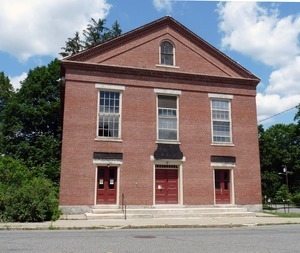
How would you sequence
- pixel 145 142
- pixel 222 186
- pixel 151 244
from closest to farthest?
pixel 151 244
pixel 145 142
pixel 222 186

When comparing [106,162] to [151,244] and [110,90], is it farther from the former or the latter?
[151,244]

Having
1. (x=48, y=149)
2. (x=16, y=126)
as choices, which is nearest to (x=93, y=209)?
(x=48, y=149)

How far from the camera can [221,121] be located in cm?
2512

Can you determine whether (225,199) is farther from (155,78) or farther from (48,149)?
(48,149)

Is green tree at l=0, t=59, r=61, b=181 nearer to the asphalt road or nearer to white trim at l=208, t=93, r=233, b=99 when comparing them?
white trim at l=208, t=93, r=233, b=99

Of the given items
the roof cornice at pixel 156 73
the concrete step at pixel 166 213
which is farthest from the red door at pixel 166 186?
the roof cornice at pixel 156 73

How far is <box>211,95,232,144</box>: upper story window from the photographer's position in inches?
982

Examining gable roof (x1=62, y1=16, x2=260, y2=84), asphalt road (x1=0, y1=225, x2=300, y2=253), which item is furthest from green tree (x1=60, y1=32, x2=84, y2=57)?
asphalt road (x1=0, y1=225, x2=300, y2=253)

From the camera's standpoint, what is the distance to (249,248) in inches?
392

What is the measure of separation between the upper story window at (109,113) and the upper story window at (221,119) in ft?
22.1

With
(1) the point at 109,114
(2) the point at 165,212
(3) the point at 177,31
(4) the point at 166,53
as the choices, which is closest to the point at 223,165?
(2) the point at 165,212

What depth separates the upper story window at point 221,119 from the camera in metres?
24.9

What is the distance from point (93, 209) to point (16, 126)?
22.8 metres

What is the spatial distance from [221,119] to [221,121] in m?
0.16
